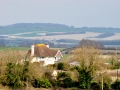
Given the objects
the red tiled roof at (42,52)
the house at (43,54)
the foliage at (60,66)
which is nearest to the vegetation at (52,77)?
the foliage at (60,66)

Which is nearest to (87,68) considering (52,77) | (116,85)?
(116,85)

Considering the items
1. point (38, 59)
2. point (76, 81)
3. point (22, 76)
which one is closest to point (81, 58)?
point (76, 81)

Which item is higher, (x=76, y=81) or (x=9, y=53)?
(x=9, y=53)

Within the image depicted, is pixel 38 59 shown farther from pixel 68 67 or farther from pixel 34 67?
pixel 34 67

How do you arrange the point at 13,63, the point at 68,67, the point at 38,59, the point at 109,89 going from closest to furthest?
the point at 109,89 < the point at 13,63 < the point at 68,67 < the point at 38,59

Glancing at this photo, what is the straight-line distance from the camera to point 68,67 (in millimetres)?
33812

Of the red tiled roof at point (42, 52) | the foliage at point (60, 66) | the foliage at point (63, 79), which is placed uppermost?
the red tiled roof at point (42, 52)

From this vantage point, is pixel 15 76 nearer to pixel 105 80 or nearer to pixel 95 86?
pixel 95 86

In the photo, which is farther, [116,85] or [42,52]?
[42,52]

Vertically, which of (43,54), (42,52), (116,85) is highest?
(42,52)

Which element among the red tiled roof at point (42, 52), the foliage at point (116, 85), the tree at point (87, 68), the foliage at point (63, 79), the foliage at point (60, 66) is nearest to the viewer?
the foliage at point (116, 85)

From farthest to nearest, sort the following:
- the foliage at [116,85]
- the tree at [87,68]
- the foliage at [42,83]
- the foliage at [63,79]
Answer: the foliage at [63,79] < the foliage at [42,83] < the tree at [87,68] < the foliage at [116,85]

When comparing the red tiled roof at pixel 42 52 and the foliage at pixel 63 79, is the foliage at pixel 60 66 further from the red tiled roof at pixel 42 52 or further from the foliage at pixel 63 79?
the red tiled roof at pixel 42 52

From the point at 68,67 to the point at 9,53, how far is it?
5251 millimetres
